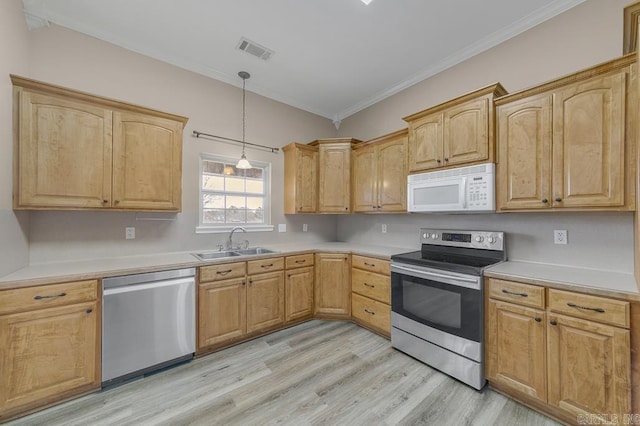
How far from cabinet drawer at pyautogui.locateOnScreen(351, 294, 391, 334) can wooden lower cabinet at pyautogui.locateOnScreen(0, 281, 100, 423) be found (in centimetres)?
246

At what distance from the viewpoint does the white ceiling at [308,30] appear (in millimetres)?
2139

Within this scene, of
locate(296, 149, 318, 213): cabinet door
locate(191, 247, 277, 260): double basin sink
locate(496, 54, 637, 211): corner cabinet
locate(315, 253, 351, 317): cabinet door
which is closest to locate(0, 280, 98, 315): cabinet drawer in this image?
locate(191, 247, 277, 260): double basin sink

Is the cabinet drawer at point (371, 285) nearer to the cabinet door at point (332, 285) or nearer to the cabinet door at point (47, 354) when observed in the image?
the cabinet door at point (332, 285)

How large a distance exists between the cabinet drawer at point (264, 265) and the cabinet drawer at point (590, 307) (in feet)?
7.84

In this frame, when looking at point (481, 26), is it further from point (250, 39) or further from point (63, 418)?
point (63, 418)

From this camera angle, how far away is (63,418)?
5.51ft

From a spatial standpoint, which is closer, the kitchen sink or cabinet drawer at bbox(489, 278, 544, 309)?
cabinet drawer at bbox(489, 278, 544, 309)

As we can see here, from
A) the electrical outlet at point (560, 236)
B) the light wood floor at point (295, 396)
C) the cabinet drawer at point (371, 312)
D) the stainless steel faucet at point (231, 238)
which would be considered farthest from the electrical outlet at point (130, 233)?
the electrical outlet at point (560, 236)

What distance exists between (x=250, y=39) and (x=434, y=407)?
361cm

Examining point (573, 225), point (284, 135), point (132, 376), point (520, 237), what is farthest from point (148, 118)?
point (573, 225)

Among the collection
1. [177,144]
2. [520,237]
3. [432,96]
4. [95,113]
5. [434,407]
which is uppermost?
[432,96]

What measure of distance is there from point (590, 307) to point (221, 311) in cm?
285

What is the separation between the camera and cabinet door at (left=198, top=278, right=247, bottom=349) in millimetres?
2393

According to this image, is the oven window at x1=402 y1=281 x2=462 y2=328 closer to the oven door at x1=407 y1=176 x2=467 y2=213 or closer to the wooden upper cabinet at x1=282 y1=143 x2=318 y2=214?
the oven door at x1=407 y1=176 x2=467 y2=213
